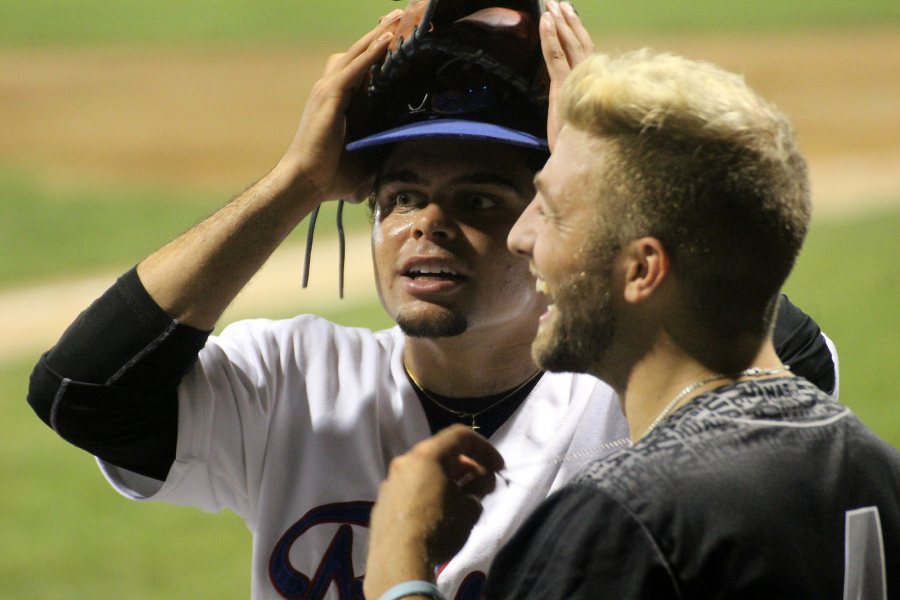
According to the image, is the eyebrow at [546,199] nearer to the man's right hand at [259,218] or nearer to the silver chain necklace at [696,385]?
the silver chain necklace at [696,385]

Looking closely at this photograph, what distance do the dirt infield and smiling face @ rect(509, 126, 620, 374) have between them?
7.06m

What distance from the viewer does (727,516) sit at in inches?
62.7

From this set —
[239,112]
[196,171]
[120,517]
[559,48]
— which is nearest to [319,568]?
[559,48]

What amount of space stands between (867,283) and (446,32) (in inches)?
272

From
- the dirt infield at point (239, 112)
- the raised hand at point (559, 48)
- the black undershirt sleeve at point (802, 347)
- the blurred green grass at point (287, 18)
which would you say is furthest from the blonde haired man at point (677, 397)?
the blurred green grass at point (287, 18)

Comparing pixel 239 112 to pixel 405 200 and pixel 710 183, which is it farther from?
pixel 710 183

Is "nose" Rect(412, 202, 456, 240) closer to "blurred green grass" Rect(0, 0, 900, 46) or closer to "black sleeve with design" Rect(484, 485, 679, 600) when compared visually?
"black sleeve with design" Rect(484, 485, 679, 600)

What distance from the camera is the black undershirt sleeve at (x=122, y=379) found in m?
2.34

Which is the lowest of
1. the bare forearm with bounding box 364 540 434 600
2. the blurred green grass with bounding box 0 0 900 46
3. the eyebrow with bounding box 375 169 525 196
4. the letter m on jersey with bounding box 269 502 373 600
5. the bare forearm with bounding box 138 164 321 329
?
the blurred green grass with bounding box 0 0 900 46

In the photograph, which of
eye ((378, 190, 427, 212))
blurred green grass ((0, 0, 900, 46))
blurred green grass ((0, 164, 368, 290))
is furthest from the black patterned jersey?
blurred green grass ((0, 0, 900, 46))

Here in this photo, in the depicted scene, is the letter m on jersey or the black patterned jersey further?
the letter m on jersey

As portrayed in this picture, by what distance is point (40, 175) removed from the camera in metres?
11.4

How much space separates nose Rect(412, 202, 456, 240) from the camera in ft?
8.18

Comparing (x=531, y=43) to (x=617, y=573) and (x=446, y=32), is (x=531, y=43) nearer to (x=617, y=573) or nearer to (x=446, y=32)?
(x=446, y=32)
